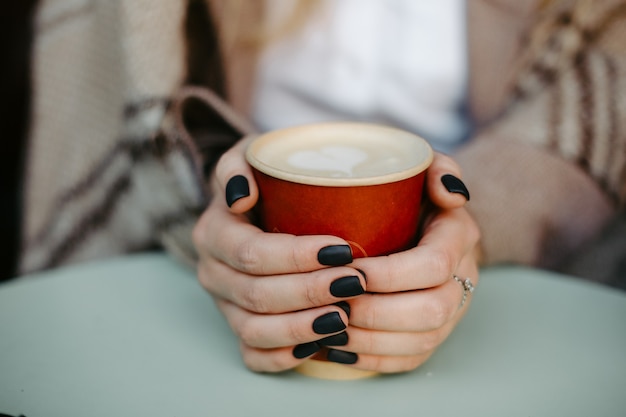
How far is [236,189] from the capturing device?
479 millimetres

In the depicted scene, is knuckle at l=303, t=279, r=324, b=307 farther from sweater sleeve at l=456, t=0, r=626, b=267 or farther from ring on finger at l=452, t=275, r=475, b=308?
sweater sleeve at l=456, t=0, r=626, b=267

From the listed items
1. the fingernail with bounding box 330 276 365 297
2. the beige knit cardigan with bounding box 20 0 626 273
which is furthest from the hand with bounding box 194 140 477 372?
the beige knit cardigan with bounding box 20 0 626 273

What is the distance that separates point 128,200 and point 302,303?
0.47 meters

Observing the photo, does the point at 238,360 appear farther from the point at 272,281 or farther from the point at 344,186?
the point at 344,186

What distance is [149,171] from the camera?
75 cm

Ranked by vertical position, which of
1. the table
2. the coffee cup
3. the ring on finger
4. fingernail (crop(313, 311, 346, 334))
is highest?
the coffee cup

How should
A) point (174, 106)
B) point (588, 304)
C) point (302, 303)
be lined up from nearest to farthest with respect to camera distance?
point (302, 303) < point (588, 304) < point (174, 106)

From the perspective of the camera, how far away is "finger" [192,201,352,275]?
0.44 metres

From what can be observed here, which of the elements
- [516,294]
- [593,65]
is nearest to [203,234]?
[516,294]

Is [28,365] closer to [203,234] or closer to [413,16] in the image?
[203,234]

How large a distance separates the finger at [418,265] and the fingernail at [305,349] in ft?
0.23

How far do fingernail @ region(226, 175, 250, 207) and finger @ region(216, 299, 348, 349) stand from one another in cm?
10

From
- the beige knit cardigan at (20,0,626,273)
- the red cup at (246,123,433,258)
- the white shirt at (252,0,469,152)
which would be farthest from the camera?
the white shirt at (252,0,469,152)

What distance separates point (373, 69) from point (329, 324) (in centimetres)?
57
